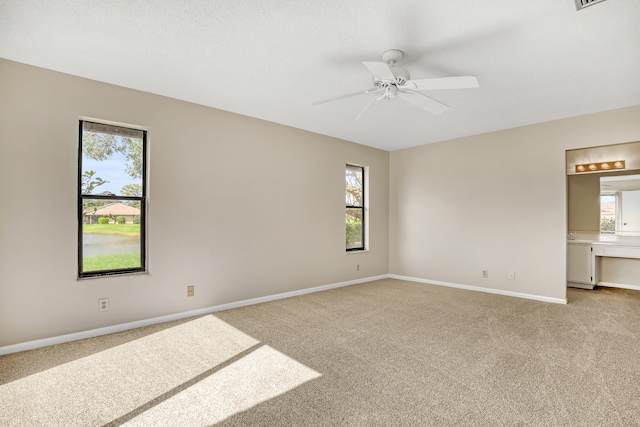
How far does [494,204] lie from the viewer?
16.3 feet

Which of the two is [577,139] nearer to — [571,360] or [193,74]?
[571,360]

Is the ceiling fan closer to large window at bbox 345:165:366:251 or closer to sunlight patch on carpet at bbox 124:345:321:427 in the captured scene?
sunlight patch on carpet at bbox 124:345:321:427

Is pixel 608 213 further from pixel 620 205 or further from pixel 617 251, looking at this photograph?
pixel 617 251

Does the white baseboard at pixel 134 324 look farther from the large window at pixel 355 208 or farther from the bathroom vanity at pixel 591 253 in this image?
the bathroom vanity at pixel 591 253

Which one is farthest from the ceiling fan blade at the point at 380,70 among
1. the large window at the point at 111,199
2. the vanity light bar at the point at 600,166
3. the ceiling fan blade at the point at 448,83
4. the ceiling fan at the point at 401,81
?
the vanity light bar at the point at 600,166

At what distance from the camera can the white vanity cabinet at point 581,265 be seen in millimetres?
5082

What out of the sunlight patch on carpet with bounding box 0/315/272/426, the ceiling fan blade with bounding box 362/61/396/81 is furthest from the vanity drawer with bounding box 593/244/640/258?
the sunlight patch on carpet with bounding box 0/315/272/426

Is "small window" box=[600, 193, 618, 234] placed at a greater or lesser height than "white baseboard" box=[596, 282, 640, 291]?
greater

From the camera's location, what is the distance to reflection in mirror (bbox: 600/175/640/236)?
511 cm

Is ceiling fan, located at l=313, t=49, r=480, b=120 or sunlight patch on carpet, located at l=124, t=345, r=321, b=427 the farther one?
ceiling fan, located at l=313, t=49, r=480, b=120

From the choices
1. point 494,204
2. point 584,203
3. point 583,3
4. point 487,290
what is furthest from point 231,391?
point 584,203

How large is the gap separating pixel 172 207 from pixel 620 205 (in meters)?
6.68

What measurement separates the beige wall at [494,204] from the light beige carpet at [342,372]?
3.41ft

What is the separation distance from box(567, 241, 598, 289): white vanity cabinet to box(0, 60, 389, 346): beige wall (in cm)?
341
